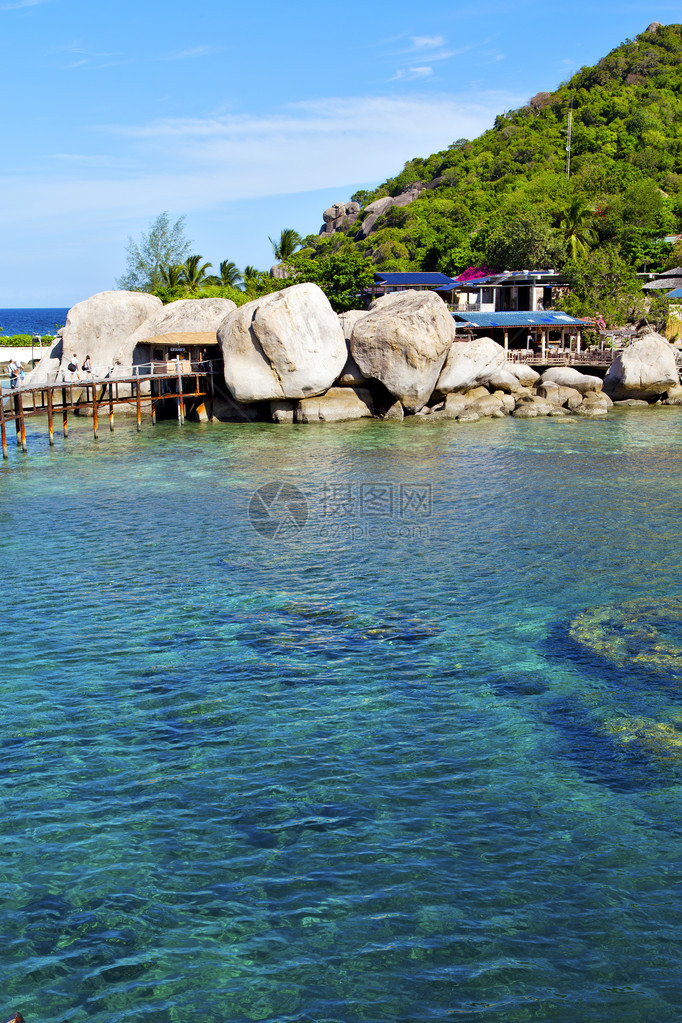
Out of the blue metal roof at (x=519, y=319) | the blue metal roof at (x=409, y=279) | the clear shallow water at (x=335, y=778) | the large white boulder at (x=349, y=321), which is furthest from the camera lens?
the blue metal roof at (x=409, y=279)

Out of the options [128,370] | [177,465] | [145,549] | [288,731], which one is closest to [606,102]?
[128,370]

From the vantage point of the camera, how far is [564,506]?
28.2 meters

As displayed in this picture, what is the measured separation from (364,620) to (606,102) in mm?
118954

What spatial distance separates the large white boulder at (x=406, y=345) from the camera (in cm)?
4406

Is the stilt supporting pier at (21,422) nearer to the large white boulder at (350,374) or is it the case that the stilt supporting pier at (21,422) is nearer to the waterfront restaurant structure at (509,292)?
the large white boulder at (350,374)

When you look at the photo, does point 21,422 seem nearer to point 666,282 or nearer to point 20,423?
point 20,423

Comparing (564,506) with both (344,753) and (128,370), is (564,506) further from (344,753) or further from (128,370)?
(128,370)

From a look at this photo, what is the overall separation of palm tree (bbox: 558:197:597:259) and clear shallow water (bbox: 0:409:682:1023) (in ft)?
195

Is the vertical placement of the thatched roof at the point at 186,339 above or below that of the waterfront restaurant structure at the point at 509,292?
below

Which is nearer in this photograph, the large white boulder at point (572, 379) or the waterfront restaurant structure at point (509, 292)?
the large white boulder at point (572, 379)

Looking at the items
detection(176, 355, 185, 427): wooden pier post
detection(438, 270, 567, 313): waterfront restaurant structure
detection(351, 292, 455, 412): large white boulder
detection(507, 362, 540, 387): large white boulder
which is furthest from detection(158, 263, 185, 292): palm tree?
detection(351, 292, 455, 412): large white boulder

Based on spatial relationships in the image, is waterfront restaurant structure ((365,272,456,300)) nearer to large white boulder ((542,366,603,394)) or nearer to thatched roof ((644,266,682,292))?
thatched roof ((644,266,682,292))

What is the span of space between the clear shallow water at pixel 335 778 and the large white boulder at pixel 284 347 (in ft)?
63.1

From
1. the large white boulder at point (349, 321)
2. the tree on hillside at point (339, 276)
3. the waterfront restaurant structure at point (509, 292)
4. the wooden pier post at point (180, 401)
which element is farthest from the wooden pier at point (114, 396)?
the waterfront restaurant structure at point (509, 292)
